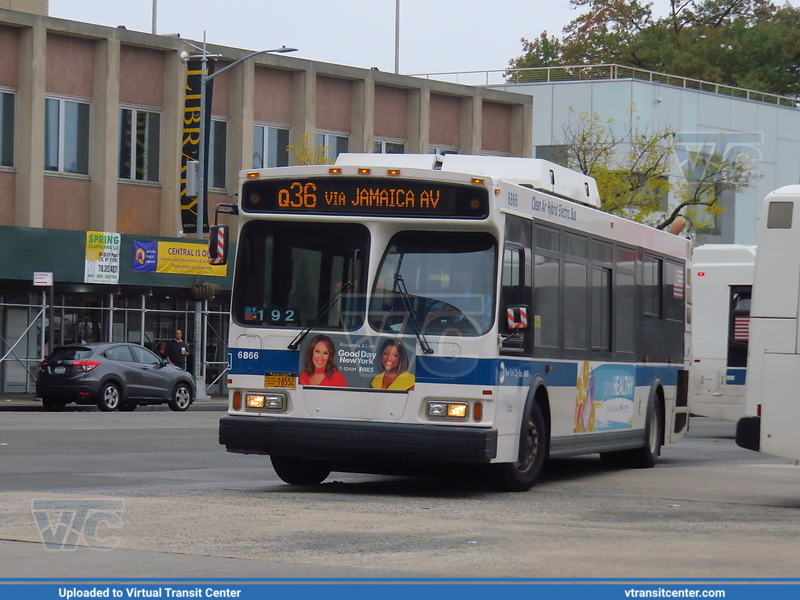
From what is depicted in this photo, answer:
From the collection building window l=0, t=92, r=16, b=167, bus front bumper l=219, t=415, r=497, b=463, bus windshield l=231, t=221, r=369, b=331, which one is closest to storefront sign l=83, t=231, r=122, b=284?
building window l=0, t=92, r=16, b=167

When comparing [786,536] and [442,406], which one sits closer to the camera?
[786,536]

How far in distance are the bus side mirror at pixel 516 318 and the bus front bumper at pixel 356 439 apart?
96 centimetres

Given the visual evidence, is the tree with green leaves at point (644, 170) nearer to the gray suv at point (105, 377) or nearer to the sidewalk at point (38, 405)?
the sidewalk at point (38, 405)

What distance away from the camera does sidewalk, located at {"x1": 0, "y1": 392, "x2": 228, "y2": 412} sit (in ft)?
105

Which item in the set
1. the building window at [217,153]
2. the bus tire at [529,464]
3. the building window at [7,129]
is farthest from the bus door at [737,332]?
the building window at [217,153]

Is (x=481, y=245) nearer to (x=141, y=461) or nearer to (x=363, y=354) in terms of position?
(x=363, y=354)

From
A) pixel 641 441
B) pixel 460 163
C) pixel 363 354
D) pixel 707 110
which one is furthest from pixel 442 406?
pixel 707 110

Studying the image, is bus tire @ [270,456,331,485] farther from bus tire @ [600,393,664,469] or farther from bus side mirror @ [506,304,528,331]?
bus tire @ [600,393,664,469]

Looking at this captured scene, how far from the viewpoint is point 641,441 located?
1730cm

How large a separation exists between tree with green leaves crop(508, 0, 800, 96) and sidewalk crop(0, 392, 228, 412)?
45.2m

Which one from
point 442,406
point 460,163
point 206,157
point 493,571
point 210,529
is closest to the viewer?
point 493,571

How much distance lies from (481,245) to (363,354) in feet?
4.72

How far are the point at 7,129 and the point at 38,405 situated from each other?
28.1 ft
